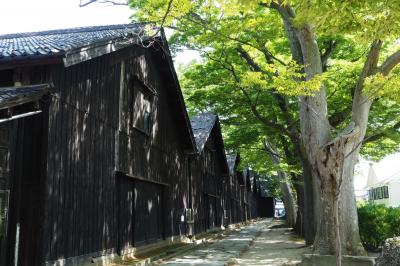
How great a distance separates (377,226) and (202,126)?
1263cm

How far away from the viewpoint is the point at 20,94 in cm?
764

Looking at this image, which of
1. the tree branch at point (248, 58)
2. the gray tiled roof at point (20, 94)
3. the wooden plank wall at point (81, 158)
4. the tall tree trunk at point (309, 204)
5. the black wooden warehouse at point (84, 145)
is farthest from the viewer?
the tall tree trunk at point (309, 204)

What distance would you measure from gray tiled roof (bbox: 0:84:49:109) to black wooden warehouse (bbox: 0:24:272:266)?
0.06ft

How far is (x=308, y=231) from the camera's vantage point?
18844mm

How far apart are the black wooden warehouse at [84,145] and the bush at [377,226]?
307 inches

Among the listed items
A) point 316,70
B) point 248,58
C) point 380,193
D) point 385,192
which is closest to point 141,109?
point 248,58

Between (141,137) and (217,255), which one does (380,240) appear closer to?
(217,255)

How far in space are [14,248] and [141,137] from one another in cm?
710

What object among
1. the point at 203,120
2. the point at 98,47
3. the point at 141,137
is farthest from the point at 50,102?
the point at 203,120

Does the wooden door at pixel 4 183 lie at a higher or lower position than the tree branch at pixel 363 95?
lower

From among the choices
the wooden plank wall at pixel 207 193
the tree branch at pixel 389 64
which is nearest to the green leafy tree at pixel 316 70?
the tree branch at pixel 389 64

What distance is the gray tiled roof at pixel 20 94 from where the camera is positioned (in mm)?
7283

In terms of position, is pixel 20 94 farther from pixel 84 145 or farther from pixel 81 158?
pixel 84 145

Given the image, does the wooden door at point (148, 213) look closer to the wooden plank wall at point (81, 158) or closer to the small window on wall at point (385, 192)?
the wooden plank wall at point (81, 158)
